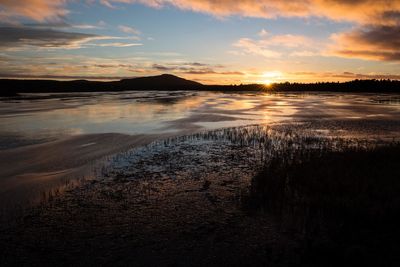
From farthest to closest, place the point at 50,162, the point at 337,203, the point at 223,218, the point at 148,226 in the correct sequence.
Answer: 1. the point at 50,162
2. the point at 337,203
3. the point at 223,218
4. the point at 148,226

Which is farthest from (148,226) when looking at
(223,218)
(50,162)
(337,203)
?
(50,162)

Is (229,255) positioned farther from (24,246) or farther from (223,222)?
(24,246)

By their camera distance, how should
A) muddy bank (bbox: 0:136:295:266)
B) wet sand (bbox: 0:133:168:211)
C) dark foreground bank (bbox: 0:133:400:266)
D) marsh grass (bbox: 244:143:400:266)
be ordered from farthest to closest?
1. wet sand (bbox: 0:133:168:211)
2. muddy bank (bbox: 0:136:295:266)
3. dark foreground bank (bbox: 0:133:400:266)
4. marsh grass (bbox: 244:143:400:266)

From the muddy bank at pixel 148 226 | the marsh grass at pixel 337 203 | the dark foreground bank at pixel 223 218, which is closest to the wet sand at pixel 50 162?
the dark foreground bank at pixel 223 218

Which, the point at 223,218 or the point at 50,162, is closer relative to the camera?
the point at 223,218

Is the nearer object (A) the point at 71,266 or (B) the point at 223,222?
(A) the point at 71,266

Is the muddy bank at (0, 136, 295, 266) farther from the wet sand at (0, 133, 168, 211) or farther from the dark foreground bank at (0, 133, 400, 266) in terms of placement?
the wet sand at (0, 133, 168, 211)

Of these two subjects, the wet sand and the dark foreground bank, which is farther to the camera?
the wet sand

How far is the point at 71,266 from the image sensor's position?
773 centimetres

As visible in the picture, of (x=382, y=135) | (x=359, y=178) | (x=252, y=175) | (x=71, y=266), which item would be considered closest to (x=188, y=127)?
(x=382, y=135)

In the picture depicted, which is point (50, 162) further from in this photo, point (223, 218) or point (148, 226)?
point (223, 218)

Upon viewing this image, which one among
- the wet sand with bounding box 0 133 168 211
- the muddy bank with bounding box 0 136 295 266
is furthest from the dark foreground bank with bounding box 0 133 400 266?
the wet sand with bounding box 0 133 168 211

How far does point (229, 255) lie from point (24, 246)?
4.72 metres

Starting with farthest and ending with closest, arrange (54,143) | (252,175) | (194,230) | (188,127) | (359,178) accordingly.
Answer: (188,127), (54,143), (252,175), (359,178), (194,230)
